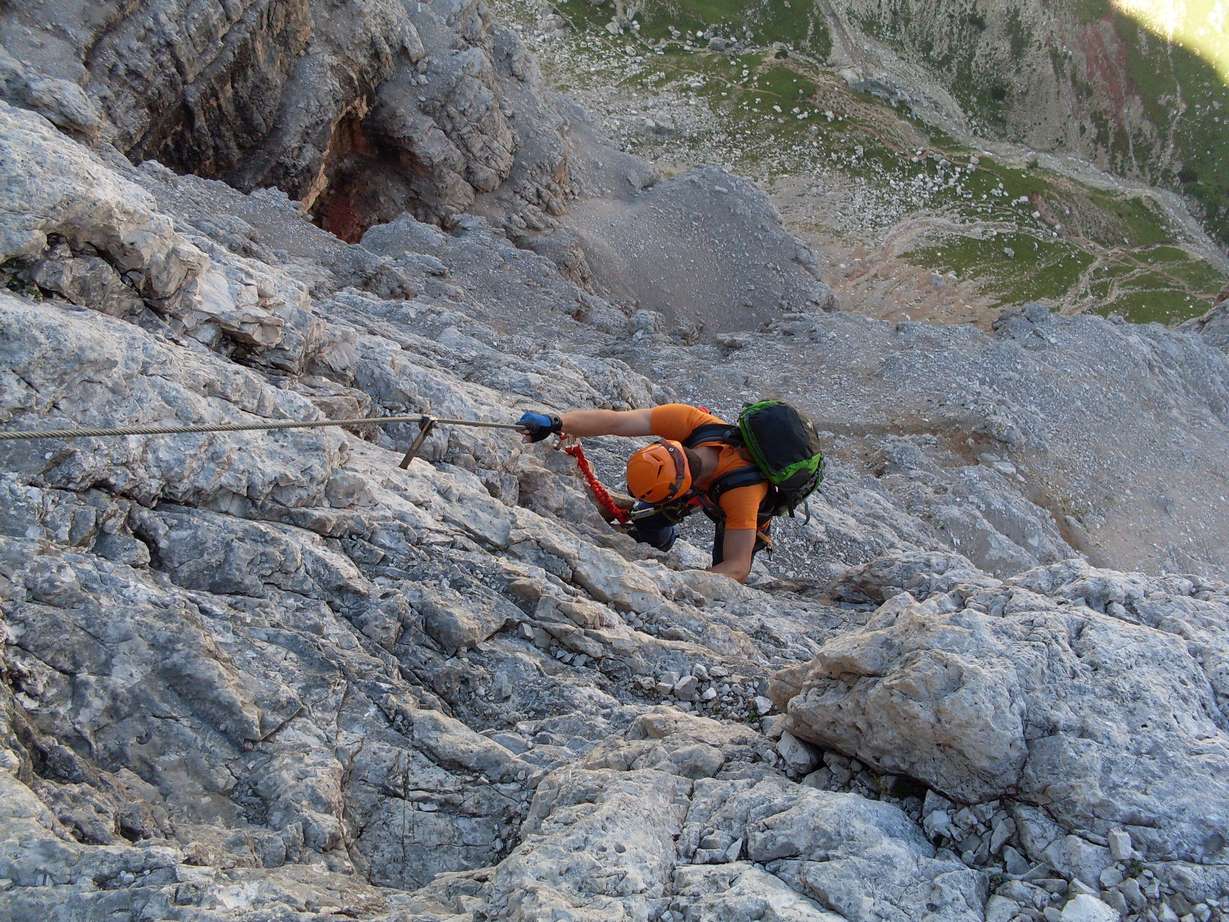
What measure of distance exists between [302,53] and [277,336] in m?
27.1

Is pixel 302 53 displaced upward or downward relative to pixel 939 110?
downward

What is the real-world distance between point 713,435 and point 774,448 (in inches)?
35.5

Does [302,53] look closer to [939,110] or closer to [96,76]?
[96,76]

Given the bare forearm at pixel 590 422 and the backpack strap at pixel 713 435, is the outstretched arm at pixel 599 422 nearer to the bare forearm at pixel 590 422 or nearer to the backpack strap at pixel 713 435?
the bare forearm at pixel 590 422

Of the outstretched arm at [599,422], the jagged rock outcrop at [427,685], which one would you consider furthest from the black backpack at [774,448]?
the jagged rock outcrop at [427,685]

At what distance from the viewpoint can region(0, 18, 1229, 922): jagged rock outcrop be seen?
4.99 metres

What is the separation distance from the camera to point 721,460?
1130 cm

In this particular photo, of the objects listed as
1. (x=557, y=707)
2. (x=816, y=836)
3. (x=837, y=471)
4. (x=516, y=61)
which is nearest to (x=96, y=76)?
(x=516, y=61)

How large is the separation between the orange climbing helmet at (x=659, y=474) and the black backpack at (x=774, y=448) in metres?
0.79

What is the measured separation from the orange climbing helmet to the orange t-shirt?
2.46ft

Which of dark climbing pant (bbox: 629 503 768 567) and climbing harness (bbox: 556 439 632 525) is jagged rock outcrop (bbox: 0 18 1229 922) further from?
dark climbing pant (bbox: 629 503 768 567)

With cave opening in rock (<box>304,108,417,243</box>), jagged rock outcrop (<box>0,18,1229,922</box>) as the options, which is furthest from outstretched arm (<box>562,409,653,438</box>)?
cave opening in rock (<box>304,108,417,243</box>)

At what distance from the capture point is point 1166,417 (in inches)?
1198

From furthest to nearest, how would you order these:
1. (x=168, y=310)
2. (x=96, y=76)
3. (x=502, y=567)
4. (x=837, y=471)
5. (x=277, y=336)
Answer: (x=96, y=76) → (x=837, y=471) → (x=277, y=336) → (x=168, y=310) → (x=502, y=567)
